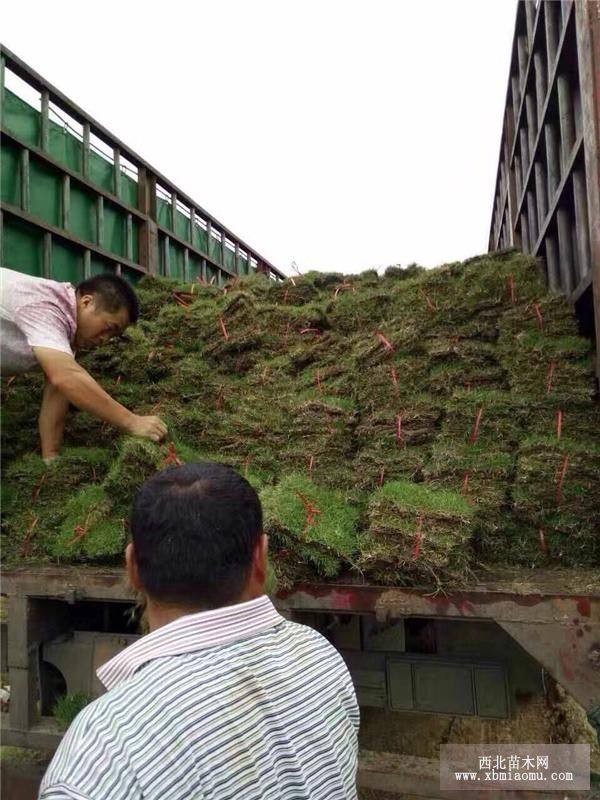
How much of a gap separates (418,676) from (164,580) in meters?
2.01

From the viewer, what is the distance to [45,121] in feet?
14.0

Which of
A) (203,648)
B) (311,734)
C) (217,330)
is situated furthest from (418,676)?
(217,330)

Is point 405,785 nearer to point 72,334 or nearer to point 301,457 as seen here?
point 301,457

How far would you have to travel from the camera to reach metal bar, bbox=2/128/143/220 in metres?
3.93

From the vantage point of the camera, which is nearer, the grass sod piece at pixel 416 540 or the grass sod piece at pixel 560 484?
the grass sod piece at pixel 416 540

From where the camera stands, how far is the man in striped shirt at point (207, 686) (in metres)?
0.91

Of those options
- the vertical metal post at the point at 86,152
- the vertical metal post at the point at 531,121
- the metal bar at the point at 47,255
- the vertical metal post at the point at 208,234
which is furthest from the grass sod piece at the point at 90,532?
the vertical metal post at the point at 208,234

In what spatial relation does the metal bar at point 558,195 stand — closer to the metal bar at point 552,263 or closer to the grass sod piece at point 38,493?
the metal bar at point 552,263

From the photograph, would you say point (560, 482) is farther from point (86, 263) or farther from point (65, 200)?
point (65, 200)

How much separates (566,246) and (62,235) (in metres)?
3.57

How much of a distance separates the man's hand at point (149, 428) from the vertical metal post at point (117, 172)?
9.23 feet

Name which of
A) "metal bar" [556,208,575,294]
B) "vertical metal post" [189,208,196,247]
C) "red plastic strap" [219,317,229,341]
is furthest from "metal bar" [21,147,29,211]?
"metal bar" [556,208,575,294]

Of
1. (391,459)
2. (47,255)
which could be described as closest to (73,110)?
(47,255)

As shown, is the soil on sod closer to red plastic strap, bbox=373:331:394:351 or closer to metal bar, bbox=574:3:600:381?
red plastic strap, bbox=373:331:394:351
